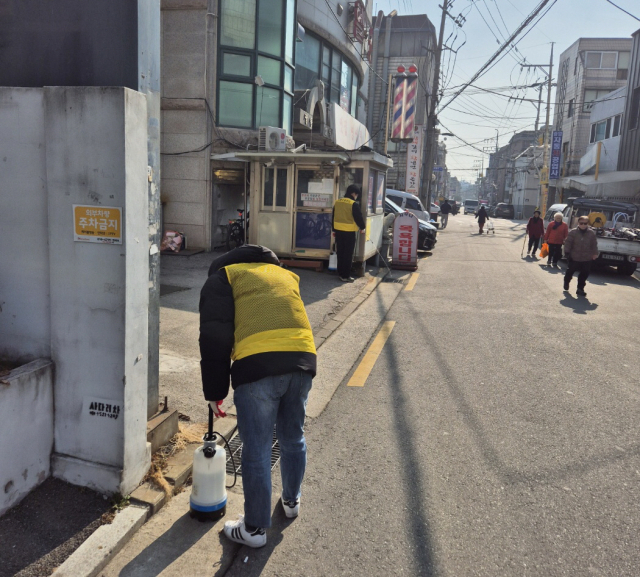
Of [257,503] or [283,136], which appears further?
[283,136]

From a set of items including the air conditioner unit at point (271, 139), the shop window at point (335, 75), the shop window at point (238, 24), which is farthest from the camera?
the shop window at point (335, 75)

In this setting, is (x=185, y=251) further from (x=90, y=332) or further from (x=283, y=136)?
(x=90, y=332)

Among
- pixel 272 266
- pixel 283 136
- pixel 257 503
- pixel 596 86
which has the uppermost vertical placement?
pixel 596 86

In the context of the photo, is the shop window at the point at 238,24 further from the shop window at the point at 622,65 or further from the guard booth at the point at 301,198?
the shop window at the point at 622,65

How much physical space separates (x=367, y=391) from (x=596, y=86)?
44.3 m

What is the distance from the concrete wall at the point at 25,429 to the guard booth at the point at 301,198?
8777 mm

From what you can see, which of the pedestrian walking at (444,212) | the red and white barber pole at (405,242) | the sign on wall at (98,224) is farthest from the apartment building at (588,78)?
the sign on wall at (98,224)

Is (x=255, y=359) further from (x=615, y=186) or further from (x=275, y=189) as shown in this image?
(x=615, y=186)

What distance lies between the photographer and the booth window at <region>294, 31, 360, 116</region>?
55.2 ft

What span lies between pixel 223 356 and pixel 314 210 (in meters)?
9.08

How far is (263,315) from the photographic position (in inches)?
117

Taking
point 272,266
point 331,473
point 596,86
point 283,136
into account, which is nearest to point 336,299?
point 283,136

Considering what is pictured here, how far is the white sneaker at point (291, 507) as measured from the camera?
3.33 m

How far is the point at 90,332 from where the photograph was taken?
323 centimetres
